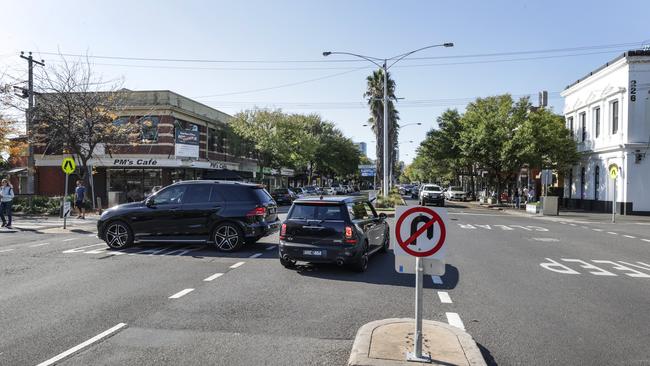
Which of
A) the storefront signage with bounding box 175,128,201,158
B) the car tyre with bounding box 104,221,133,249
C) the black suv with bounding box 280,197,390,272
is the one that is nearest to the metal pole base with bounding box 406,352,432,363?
the black suv with bounding box 280,197,390,272

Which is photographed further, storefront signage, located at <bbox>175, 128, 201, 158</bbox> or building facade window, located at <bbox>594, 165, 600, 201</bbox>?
storefront signage, located at <bbox>175, 128, 201, 158</bbox>

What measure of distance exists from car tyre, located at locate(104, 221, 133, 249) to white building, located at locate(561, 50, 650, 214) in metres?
29.4

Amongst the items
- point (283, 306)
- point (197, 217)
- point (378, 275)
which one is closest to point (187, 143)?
point (197, 217)

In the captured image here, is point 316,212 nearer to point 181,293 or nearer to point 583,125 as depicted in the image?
point 181,293

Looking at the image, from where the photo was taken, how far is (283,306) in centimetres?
693

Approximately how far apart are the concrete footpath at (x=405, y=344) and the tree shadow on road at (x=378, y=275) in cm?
284

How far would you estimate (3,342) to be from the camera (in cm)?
529

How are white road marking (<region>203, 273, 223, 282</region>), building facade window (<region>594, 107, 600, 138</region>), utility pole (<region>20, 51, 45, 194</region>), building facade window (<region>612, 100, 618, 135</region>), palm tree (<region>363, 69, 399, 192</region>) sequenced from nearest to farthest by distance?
1. white road marking (<region>203, 273, 223, 282</region>)
2. utility pole (<region>20, 51, 45, 194</region>)
3. building facade window (<region>612, 100, 618, 135</region>)
4. building facade window (<region>594, 107, 600, 138</region>)
5. palm tree (<region>363, 69, 399, 192</region>)

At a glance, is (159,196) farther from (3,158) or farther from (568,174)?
(568,174)

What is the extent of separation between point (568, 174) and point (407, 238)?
131 feet

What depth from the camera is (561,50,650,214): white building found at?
30094 mm

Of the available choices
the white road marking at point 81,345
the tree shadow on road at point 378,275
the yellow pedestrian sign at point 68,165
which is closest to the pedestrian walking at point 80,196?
the yellow pedestrian sign at point 68,165

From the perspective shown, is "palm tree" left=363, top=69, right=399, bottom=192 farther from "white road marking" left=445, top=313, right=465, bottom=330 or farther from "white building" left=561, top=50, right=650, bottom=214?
"white road marking" left=445, top=313, right=465, bottom=330

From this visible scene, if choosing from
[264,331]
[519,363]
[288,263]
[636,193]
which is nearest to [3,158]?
[288,263]
